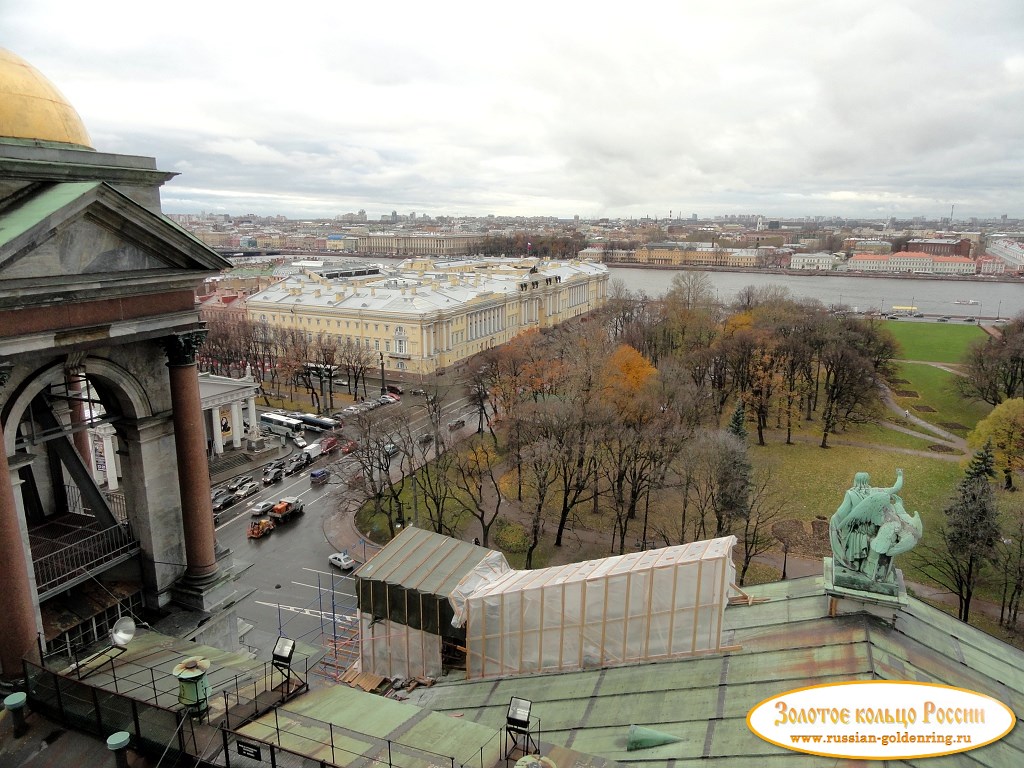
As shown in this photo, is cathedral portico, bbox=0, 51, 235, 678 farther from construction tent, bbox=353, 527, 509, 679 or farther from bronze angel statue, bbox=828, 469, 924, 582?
bronze angel statue, bbox=828, 469, 924, 582

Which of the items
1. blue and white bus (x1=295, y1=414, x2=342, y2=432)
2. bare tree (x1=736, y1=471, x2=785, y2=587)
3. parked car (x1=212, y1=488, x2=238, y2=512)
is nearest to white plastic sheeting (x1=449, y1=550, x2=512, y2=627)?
bare tree (x1=736, y1=471, x2=785, y2=587)

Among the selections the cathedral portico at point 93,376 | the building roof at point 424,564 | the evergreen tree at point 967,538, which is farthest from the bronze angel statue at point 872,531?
the evergreen tree at point 967,538

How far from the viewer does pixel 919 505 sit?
37844 millimetres

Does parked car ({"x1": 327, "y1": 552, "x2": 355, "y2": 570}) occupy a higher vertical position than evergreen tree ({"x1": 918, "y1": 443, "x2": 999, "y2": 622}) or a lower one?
lower

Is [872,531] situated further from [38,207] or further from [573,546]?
[573,546]

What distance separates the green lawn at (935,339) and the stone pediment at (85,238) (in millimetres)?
87073

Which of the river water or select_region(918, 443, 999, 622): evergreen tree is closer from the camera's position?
select_region(918, 443, 999, 622): evergreen tree

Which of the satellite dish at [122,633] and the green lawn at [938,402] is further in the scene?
the green lawn at [938,402]

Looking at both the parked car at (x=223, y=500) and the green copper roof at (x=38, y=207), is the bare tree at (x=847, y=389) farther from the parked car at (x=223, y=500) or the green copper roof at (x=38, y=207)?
the green copper roof at (x=38, y=207)

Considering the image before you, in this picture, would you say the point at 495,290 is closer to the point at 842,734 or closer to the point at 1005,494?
the point at 1005,494

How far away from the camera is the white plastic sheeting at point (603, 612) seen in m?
14.3

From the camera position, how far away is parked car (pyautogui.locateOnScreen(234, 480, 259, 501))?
133ft

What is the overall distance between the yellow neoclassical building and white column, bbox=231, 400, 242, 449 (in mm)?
26594

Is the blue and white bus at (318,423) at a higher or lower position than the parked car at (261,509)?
higher
